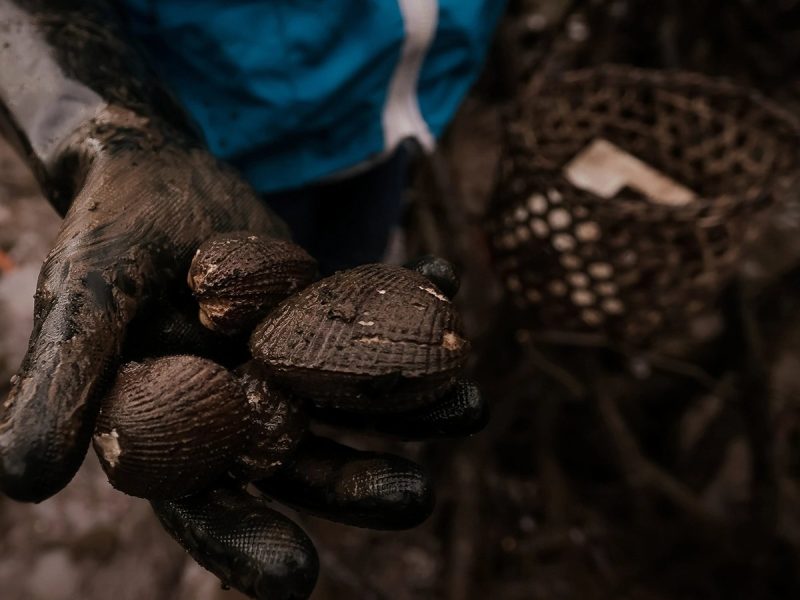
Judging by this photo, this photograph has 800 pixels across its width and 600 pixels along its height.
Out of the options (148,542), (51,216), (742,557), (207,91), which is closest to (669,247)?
(207,91)

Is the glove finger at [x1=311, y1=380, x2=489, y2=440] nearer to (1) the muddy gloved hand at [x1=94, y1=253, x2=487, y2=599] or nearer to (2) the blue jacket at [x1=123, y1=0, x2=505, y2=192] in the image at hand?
(1) the muddy gloved hand at [x1=94, y1=253, x2=487, y2=599]

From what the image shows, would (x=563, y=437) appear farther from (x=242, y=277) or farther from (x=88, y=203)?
(x=88, y=203)

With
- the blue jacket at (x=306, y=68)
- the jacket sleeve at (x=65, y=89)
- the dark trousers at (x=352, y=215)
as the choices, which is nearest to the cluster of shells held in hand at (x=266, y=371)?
the jacket sleeve at (x=65, y=89)

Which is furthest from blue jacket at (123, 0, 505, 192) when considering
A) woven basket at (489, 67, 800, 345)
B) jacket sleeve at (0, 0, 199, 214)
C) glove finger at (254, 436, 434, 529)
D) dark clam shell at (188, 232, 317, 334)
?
glove finger at (254, 436, 434, 529)

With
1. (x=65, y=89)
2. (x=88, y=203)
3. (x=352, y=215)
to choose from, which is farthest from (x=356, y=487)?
(x=352, y=215)

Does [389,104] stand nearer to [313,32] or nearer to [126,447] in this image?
[313,32]

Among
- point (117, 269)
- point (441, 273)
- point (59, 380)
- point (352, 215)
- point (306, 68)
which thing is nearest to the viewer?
point (59, 380)

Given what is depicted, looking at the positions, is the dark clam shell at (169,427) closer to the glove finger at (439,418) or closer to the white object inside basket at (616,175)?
the glove finger at (439,418)
